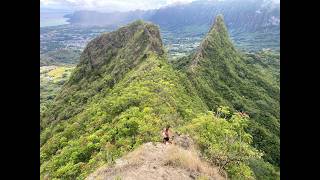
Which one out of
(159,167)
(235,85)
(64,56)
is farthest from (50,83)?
(159,167)

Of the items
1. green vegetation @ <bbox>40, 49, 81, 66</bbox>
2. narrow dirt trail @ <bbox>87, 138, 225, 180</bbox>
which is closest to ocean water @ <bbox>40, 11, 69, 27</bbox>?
narrow dirt trail @ <bbox>87, 138, 225, 180</bbox>

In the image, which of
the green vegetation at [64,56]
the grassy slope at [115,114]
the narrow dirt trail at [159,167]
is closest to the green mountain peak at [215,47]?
the grassy slope at [115,114]

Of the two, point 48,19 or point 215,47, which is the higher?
point 48,19

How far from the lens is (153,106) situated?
22203mm

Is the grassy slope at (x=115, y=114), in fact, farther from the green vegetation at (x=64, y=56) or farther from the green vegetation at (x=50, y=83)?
the green vegetation at (x=64, y=56)

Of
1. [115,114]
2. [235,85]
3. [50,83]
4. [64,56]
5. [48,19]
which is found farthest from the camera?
[64,56]

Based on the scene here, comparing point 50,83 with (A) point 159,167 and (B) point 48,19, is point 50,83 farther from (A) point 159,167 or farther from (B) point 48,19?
(A) point 159,167

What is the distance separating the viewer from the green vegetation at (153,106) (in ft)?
51.2
